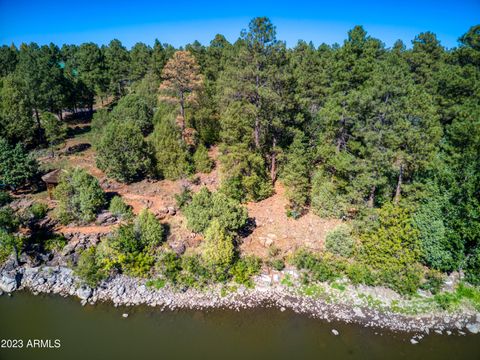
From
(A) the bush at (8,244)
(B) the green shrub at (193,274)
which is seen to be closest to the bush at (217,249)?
(B) the green shrub at (193,274)

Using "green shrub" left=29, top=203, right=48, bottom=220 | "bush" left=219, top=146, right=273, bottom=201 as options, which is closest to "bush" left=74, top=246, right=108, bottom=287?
"green shrub" left=29, top=203, right=48, bottom=220

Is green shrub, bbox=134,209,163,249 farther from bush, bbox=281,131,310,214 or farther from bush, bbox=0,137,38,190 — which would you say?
bush, bbox=0,137,38,190

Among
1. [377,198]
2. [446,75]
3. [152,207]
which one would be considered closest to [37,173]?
[152,207]

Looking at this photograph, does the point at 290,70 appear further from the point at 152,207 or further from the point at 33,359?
the point at 33,359

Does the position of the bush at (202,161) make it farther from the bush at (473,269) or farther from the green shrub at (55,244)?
the bush at (473,269)

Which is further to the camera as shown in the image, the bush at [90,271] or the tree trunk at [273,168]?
the tree trunk at [273,168]

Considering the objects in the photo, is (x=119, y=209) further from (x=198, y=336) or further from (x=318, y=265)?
(x=318, y=265)
